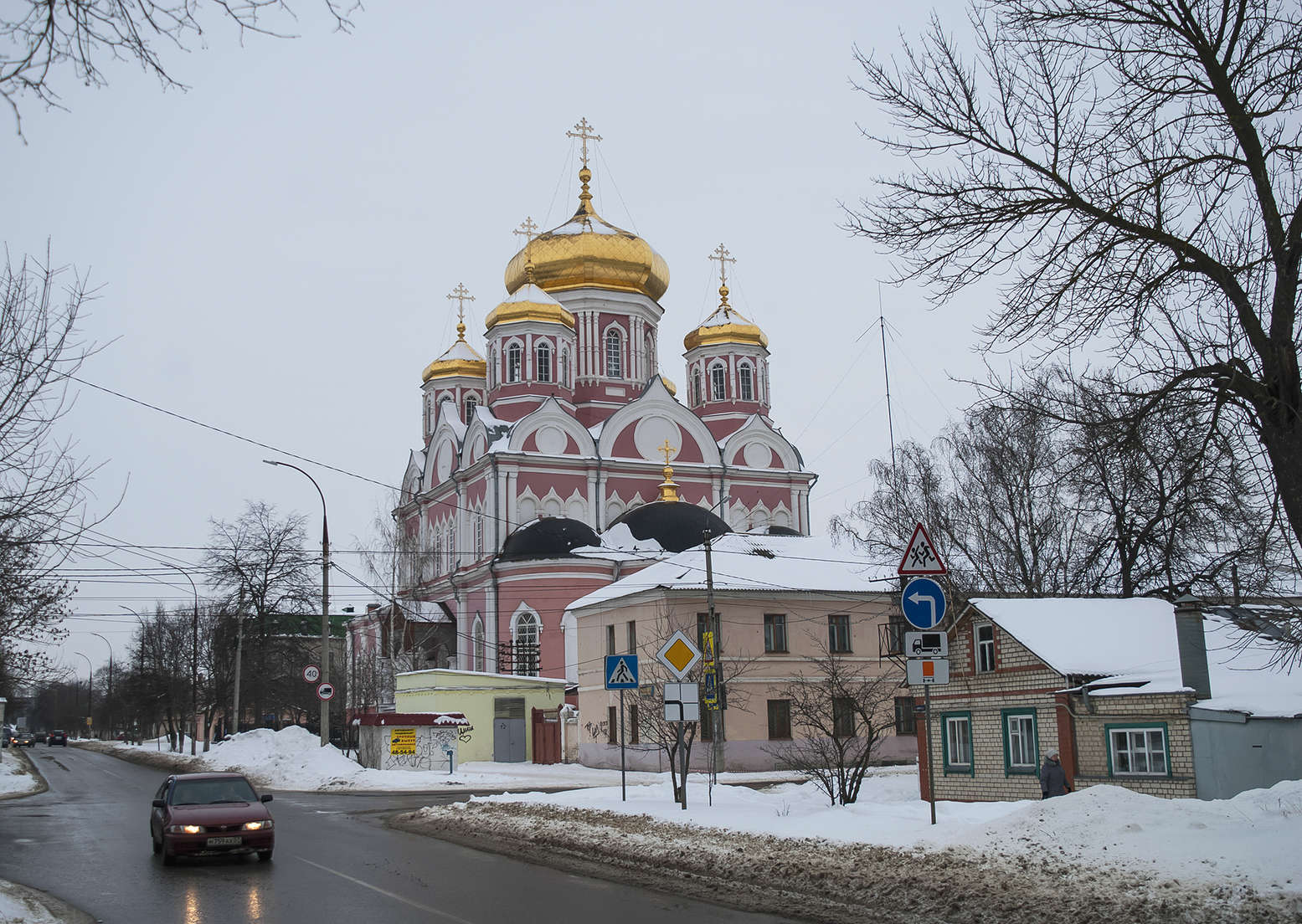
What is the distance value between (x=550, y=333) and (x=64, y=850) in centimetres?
4145

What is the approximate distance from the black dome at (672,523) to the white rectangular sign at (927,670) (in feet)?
119

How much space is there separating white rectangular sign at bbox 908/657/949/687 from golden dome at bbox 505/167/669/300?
4726 centimetres

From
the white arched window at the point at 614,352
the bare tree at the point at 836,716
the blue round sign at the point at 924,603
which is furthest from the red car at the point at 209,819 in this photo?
the white arched window at the point at 614,352

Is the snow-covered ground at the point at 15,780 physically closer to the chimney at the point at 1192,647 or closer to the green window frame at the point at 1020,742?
the green window frame at the point at 1020,742

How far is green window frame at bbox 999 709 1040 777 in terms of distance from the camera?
1986 cm

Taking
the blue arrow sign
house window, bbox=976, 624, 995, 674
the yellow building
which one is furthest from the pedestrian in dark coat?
the yellow building

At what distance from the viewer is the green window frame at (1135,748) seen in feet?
57.4

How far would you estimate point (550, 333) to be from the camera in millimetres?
56188

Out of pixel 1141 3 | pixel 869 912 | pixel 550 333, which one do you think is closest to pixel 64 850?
pixel 869 912

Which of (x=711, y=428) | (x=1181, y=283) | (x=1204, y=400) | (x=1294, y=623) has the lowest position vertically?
(x=1294, y=623)

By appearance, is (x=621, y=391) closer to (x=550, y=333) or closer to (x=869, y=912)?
(x=550, y=333)

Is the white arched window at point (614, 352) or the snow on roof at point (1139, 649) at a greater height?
the white arched window at point (614, 352)

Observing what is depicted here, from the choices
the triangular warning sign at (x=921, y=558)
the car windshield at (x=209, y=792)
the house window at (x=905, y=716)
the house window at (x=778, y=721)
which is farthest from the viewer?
the house window at (x=905, y=716)

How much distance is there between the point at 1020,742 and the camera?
20.3 m
